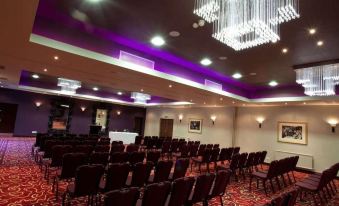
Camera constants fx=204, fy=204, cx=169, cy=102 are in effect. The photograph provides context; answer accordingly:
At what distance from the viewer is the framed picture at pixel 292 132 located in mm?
10242

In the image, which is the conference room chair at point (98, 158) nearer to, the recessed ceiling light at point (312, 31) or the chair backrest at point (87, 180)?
the chair backrest at point (87, 180)

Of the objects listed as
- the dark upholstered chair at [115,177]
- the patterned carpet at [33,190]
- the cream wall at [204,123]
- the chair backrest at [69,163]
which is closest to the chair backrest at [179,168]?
the patterned carpet at [33,190]

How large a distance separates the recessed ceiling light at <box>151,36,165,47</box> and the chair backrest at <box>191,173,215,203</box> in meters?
3.67

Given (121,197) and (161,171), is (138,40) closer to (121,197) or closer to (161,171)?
(161,171)

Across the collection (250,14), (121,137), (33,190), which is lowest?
(33,190)

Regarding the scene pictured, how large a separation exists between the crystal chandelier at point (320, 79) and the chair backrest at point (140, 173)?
5609 millimetres

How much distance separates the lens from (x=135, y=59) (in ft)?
20.4

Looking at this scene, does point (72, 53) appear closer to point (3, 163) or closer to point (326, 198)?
point (3, 163)

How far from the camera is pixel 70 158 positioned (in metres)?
4.43

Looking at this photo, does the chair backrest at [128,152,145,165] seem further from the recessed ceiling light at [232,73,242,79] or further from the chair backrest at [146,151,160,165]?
the recessed ceiling light at [232,73,242,79]

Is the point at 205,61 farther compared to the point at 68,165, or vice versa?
the point at 205,61

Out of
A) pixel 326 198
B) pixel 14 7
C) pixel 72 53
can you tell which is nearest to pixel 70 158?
pixel 72 53

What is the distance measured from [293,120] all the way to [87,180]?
1061 cm

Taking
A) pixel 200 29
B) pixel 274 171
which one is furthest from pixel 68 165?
pixel 274 171
